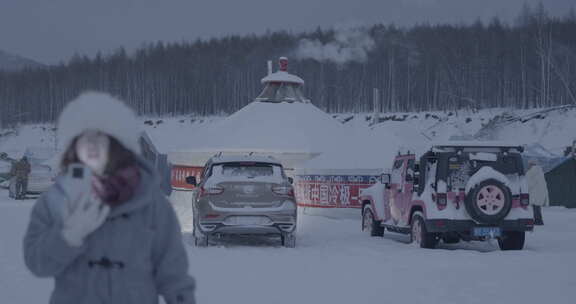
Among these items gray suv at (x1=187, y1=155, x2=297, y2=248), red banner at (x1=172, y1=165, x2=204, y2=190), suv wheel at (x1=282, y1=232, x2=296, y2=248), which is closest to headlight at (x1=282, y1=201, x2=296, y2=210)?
gray suv at (x1=187, y1=155, x2=297, y2=248)

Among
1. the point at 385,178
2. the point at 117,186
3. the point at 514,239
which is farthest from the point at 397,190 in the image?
the point at 117,186

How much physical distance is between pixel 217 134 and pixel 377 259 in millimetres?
19292

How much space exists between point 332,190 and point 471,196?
9550 millimetres

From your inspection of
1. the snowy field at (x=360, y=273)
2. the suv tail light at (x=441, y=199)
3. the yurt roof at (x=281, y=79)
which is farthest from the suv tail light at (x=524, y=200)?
the yurt roof at (x=281, y=79)

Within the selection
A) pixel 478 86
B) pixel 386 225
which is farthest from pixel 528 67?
pixel 386 225

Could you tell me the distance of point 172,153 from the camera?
30.6 meters

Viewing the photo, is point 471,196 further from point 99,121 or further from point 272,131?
point 272,131

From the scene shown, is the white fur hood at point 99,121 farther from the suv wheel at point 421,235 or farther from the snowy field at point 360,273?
the suv wheel at point 421,235

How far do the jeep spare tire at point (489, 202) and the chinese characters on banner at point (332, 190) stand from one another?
8646 millimetres

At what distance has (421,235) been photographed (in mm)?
11961

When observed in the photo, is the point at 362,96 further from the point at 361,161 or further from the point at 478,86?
the point at 361,161

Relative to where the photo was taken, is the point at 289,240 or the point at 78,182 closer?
the point at 78,182

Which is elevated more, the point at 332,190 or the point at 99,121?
the point at 99,121

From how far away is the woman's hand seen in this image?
99.3 inches
